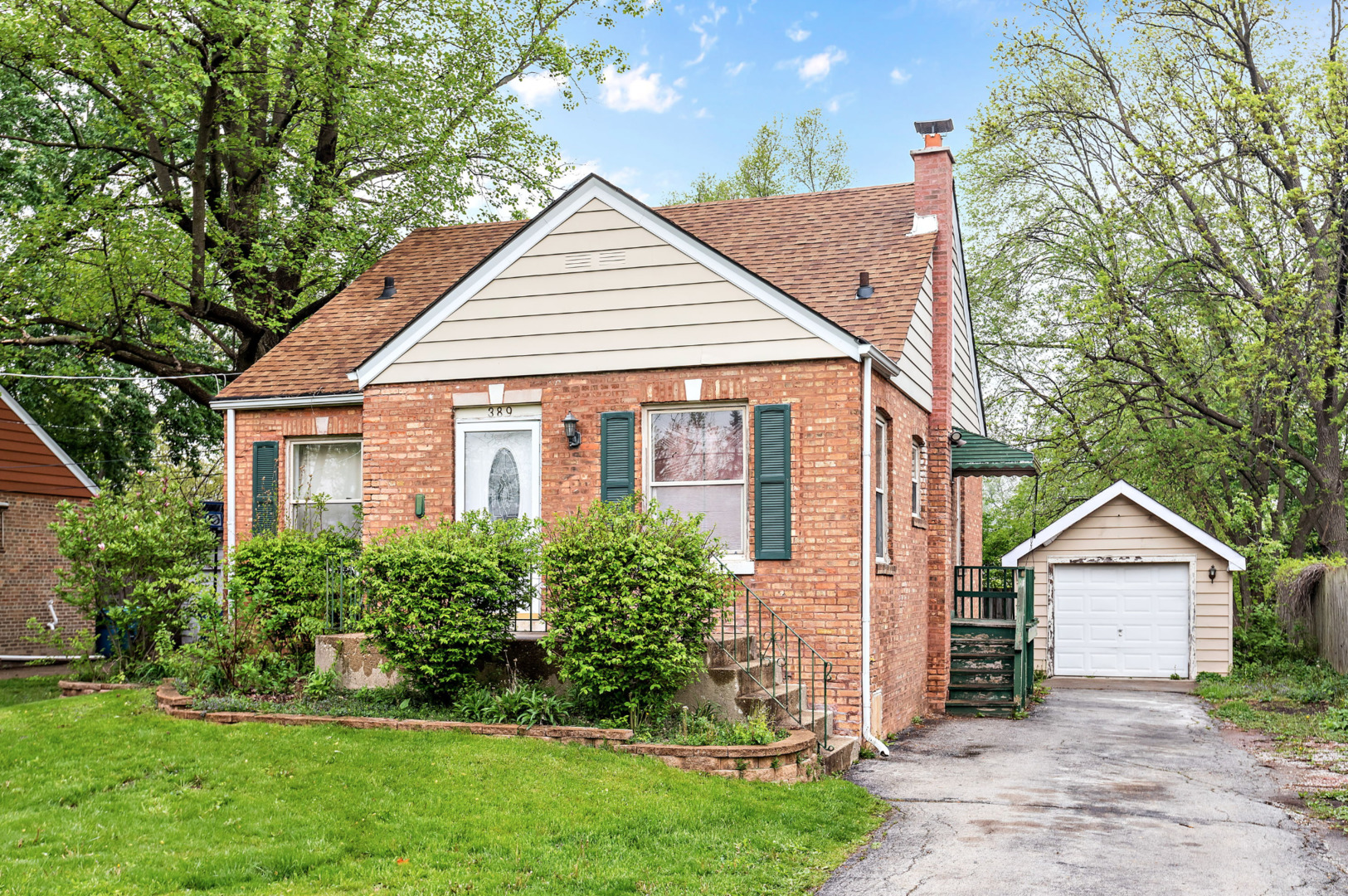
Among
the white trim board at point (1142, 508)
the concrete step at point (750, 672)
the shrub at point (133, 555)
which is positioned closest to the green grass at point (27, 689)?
the shrub at point (133, 555)

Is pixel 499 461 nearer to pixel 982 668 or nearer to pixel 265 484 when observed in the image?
pixel 265 484

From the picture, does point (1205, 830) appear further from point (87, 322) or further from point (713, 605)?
point (87, 322)

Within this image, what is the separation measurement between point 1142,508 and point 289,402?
15.3 metres

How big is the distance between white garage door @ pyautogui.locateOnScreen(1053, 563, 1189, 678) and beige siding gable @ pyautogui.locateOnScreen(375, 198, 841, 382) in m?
12.7

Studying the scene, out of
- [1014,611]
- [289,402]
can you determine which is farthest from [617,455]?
[1014,611]

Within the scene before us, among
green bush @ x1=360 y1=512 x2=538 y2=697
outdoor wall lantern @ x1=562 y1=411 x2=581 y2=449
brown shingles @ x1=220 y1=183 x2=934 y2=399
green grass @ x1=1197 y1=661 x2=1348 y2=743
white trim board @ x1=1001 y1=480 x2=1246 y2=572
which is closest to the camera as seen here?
green bush @ x1=360 y1=512 x2=538 y2=697

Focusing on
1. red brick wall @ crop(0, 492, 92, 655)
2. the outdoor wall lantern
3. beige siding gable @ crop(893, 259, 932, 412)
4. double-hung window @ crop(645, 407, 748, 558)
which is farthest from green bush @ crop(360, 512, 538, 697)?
red brick wall @ crop(0, 492, 92, 655)

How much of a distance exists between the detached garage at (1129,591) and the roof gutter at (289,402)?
1317cm

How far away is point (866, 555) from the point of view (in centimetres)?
1063

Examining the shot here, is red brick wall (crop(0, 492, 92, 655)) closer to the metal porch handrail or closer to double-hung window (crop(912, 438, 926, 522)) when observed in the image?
the metal porch handrail

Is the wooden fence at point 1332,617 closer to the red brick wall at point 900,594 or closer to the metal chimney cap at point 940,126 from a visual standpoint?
the red brick wall at point 900,594

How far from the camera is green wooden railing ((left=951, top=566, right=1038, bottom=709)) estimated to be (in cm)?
1370

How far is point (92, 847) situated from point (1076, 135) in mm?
22746

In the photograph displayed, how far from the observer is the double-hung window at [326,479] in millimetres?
14047
